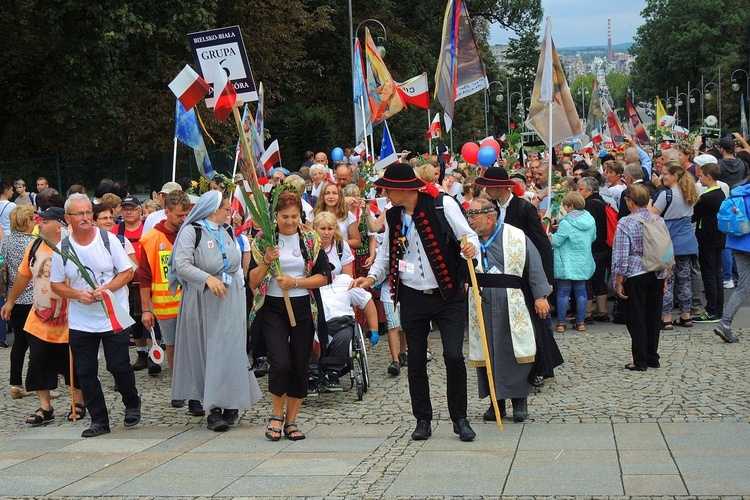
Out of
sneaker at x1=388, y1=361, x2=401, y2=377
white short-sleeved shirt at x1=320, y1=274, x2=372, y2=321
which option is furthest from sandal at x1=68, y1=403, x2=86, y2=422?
sneaker at x1=388, y1=361, x2=401, y2=377

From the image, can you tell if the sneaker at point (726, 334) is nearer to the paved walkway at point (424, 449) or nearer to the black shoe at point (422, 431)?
the paved walkway at point (424, 449)

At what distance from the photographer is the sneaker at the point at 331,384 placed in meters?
9.25

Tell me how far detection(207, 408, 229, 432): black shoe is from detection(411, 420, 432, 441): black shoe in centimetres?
151

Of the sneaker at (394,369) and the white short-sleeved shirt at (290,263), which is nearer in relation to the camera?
the white short-sleeved shirt at (290,263)

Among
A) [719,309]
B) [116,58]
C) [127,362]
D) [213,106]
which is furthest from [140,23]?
[127,362]

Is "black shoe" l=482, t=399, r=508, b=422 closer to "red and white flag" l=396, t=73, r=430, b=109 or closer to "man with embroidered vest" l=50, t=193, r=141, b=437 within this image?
"man with embroidered vest" l=50, t=193, r=141, b=437

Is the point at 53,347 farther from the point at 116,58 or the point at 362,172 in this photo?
the point at 116,58

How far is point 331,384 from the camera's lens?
9289 mm

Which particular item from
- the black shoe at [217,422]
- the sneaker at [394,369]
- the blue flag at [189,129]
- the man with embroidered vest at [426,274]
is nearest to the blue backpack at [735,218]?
the sneaker at [394,369]

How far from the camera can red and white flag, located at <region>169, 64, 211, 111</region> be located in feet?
37.2

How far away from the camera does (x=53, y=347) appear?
8.77m

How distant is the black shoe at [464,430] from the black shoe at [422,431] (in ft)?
0.64

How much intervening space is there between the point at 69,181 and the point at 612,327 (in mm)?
14426

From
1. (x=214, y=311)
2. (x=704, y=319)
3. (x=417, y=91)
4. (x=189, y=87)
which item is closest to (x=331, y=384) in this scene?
(x=214, y=311)
